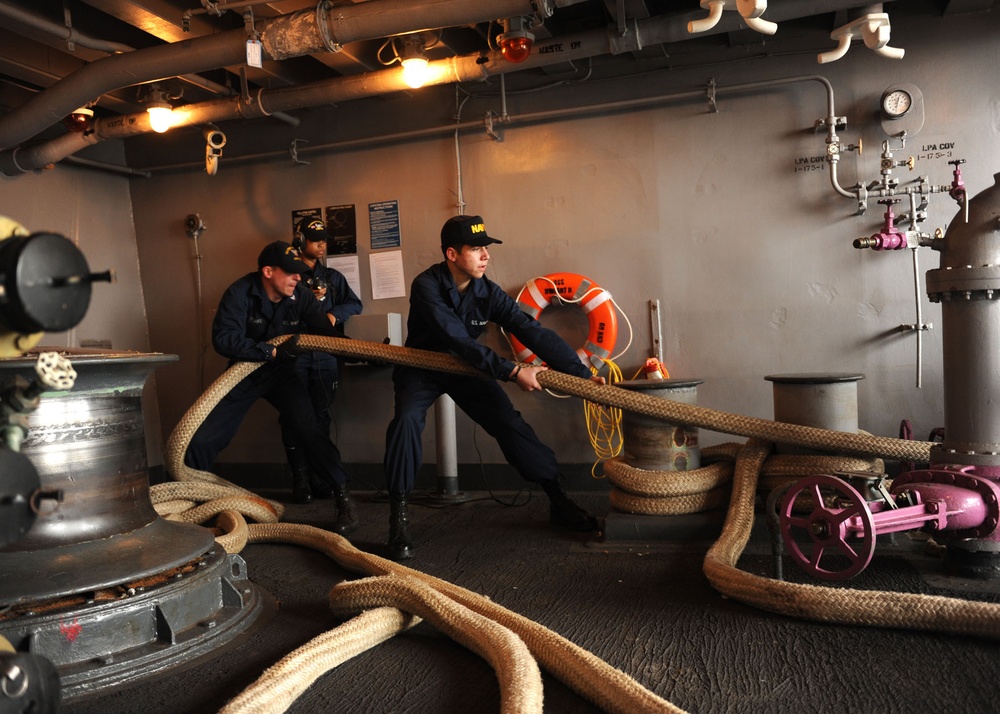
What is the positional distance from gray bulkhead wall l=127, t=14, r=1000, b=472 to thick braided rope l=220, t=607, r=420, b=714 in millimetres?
2525

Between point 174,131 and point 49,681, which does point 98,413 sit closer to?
point 49,681

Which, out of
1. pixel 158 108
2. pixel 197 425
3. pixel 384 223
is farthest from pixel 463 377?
pixel 158 108

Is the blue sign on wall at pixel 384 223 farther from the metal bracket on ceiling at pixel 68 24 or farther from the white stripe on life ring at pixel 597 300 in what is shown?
the metal bracket on ceiling at pixel 68 24

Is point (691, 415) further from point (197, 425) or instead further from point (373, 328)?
point (197, 425)

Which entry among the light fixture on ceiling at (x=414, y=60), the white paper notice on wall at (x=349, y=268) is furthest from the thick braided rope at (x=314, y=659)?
the white paper notice on wall at (x=349, y=268)

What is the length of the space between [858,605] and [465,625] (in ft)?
3.64

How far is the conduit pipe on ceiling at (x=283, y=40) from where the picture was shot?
3299mm

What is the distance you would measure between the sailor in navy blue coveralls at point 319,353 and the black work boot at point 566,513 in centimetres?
173

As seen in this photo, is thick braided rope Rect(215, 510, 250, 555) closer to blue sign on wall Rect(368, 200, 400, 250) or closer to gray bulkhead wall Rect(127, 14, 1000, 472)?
gray bulkhead wall Rect(127, 14, 1000, 472)

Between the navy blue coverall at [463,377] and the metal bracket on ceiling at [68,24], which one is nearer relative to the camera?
the navy blue coverall at [463,377]

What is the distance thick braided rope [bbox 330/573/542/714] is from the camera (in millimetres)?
1714

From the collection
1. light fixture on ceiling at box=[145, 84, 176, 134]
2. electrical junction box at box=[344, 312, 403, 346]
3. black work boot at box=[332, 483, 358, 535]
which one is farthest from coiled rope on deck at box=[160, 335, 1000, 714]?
light fixture on ceiling at box=[145, 84, 176, 134]

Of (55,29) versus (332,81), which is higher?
(55,29)

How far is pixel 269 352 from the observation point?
4.02 metres
